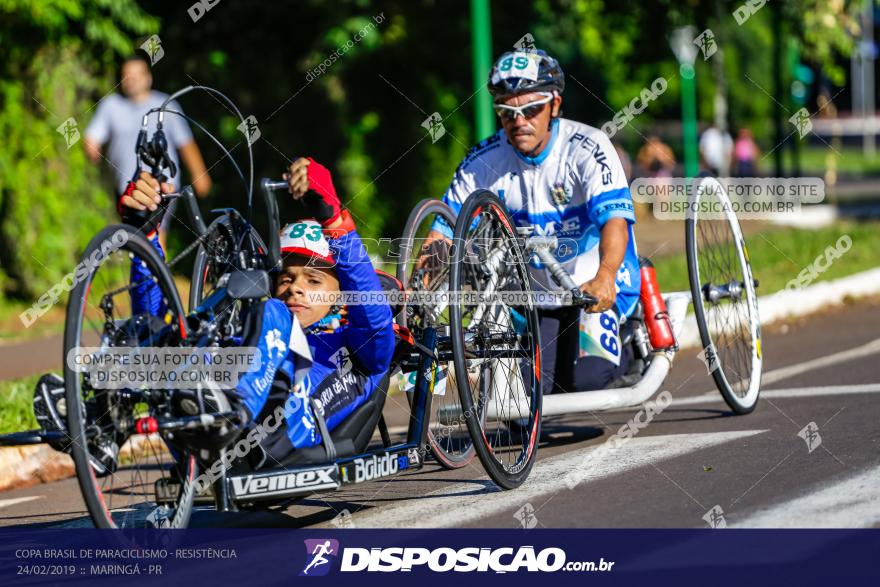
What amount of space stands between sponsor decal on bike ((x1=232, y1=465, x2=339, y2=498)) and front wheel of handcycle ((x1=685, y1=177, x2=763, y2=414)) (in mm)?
2777

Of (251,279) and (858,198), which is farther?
(858,198)

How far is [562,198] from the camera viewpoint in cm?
713

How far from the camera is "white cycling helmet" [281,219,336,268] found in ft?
18.1

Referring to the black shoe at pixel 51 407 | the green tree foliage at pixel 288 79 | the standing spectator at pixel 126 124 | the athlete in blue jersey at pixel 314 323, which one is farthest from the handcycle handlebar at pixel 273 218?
the green tree foliage at pixel 288 79

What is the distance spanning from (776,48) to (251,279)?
18.3 meters

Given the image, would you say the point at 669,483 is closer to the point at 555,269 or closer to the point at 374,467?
the point at 374,467

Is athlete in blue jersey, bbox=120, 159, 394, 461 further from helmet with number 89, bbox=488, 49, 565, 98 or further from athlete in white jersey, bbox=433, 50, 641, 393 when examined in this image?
helmet with number 89, bbox=488, 49, 565, 98

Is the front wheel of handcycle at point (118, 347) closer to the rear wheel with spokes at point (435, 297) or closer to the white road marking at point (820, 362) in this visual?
the rear wheel with spokes at point (435, 297)

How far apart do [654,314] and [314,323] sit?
219 cm

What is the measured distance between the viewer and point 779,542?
4625 millimetres

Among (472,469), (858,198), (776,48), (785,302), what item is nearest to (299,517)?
(472,469)

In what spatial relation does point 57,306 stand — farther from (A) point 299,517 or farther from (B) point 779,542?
(B) point 779,542

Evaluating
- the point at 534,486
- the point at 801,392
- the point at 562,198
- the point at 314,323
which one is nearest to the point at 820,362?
the point at 801,392

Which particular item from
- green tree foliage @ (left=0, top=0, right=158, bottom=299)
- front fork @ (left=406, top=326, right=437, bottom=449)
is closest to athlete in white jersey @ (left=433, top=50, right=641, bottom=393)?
front fork @ (left=406, top=326, right=437, bottom=449)
